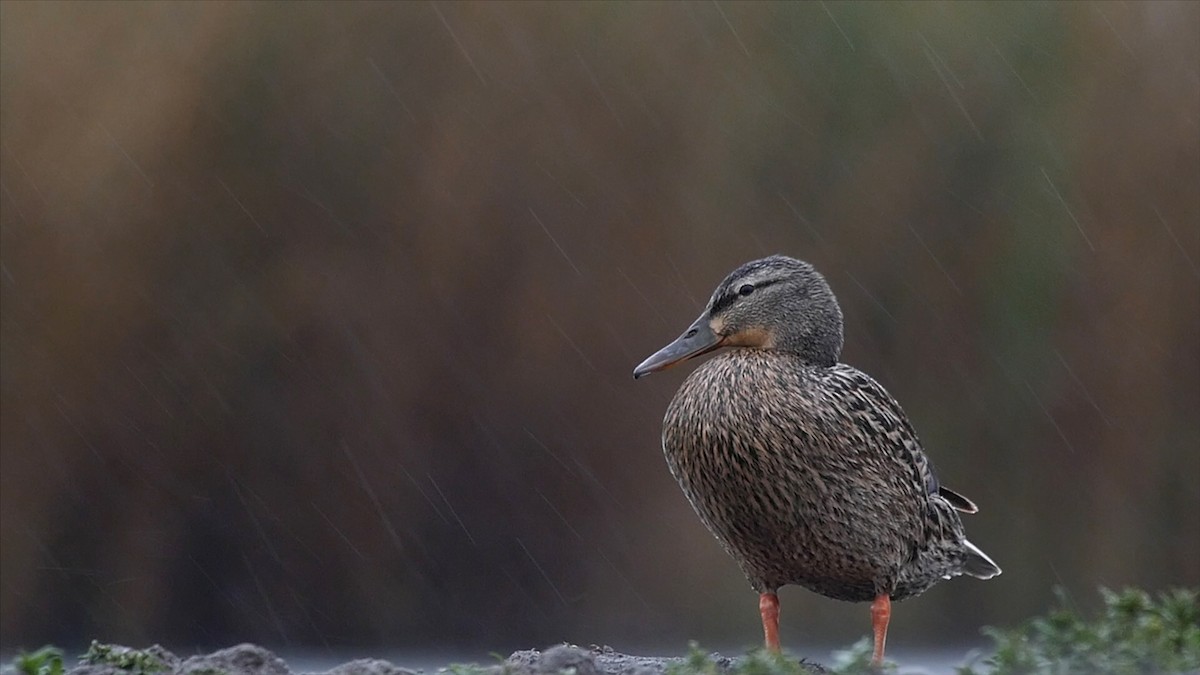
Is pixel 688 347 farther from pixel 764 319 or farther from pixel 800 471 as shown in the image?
pixel 800 471

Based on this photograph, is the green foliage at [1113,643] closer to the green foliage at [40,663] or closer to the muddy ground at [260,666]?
the muddy ground at [260,666]

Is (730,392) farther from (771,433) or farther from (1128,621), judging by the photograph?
(1128,621)

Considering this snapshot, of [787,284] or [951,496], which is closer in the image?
[787,284]

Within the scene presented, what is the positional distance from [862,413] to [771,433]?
1.08ft

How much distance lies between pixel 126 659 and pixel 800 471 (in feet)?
6.03

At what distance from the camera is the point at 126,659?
3.30 m

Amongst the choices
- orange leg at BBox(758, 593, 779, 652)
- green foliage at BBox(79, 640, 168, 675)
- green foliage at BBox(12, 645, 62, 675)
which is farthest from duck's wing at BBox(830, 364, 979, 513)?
green foliage at BBox(12, 645, 62, 675)

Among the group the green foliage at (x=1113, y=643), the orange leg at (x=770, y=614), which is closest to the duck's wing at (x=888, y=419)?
the orange leg at (x=770, y=614)

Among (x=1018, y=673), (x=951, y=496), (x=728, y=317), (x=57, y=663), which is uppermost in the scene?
(x=57, y=663)

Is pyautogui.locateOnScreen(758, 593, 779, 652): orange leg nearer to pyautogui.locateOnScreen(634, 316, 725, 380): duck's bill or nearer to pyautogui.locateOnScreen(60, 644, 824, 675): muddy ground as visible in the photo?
pyautogui.locateOnScreen(634, 316, 725, 380): duck's bill

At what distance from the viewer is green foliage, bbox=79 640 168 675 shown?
10.7 ft

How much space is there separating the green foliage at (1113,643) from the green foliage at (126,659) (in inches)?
68.1

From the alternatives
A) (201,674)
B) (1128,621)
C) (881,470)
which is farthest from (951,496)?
(201,674)

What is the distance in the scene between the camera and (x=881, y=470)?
14.0 ft
